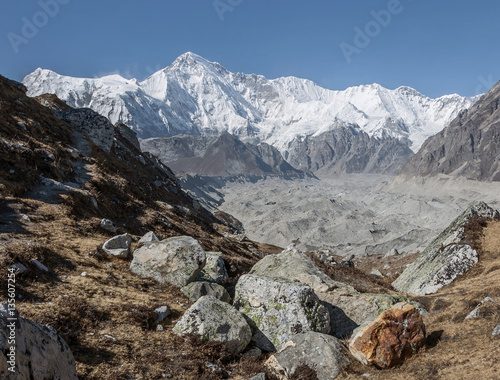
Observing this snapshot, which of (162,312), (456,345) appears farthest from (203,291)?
(456,345)

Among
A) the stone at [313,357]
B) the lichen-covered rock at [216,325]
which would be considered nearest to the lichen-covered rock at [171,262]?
the lichen-covered rock at [216,325]

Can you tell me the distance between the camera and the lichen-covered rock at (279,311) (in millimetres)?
10551

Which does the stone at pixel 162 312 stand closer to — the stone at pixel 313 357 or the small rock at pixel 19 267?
the stone at pixel 313 357

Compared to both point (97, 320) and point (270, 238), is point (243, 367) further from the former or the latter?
point (270, 238)

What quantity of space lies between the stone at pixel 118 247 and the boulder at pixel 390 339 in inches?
378

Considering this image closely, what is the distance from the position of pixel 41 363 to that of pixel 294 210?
170 m

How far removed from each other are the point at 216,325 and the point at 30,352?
5.10m

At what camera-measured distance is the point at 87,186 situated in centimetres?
2322

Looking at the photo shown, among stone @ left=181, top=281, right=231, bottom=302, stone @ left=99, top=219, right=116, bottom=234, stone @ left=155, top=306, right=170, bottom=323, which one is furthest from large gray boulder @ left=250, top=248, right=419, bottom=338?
stone @ left=99, top=219, right=116, bottom=234

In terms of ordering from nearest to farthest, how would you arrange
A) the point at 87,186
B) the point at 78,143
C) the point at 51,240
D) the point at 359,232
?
the point at 51,240
the point at 87,186
the point at 78,143
the point at 359,232

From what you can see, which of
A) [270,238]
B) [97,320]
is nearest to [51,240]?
[97,320]

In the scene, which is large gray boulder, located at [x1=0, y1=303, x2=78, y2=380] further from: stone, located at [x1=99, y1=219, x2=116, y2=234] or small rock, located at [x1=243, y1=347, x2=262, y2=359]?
stone, located at [x1=99, y1=219, x2=116, y2=234]

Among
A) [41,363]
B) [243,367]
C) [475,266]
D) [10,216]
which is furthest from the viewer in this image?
[475,266]

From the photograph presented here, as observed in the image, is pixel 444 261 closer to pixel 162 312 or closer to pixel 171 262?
pixel 171 262
